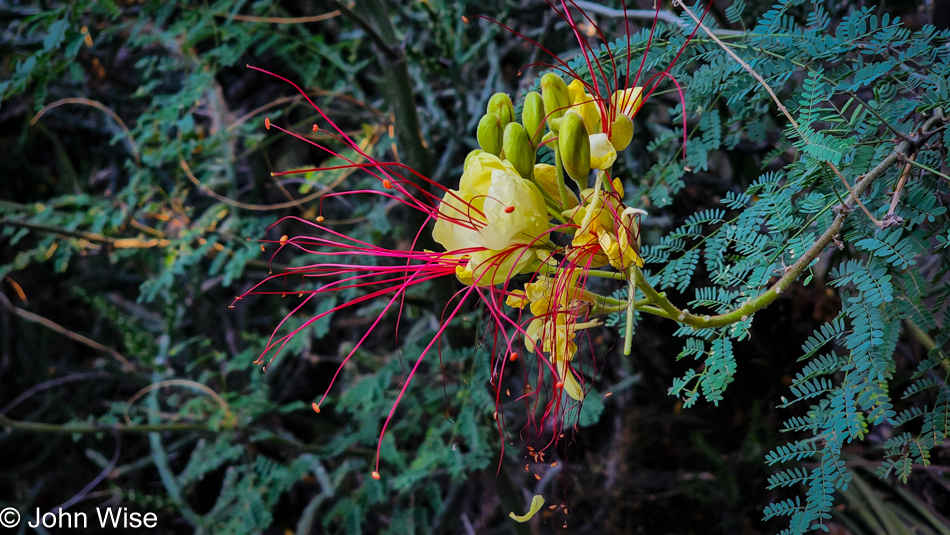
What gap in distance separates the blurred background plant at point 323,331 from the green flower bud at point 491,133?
22 centimetres

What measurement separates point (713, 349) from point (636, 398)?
90 centimetres

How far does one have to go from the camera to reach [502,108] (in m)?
0.45

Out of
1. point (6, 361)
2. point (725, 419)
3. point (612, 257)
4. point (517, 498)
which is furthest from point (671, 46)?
point (6, 361)

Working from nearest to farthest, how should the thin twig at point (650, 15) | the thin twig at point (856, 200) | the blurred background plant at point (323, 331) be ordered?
the thin twig at point (856, 200) < the thin twig at point (650, 15) < the blurred background plant at point (323, 331)

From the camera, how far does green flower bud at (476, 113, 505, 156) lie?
1.43 ft

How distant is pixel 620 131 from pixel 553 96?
0.17ft

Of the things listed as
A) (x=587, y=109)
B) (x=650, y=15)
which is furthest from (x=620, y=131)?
(x=650, y=15)

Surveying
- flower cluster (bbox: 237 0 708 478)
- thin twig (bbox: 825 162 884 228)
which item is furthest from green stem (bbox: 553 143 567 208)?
thin twig (bbox: 825 162 884 228)

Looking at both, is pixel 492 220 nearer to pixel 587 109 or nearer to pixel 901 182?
pixel 587 109

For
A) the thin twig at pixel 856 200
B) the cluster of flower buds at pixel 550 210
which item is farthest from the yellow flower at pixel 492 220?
the thin twig at pixel 856 200

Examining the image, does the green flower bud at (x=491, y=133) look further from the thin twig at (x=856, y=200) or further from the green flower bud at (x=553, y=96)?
the thin twig at (x=856, y=200)

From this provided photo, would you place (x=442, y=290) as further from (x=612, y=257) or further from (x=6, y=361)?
(x=6, y=361)

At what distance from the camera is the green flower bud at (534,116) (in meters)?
0.43

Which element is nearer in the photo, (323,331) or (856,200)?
(856,200)
